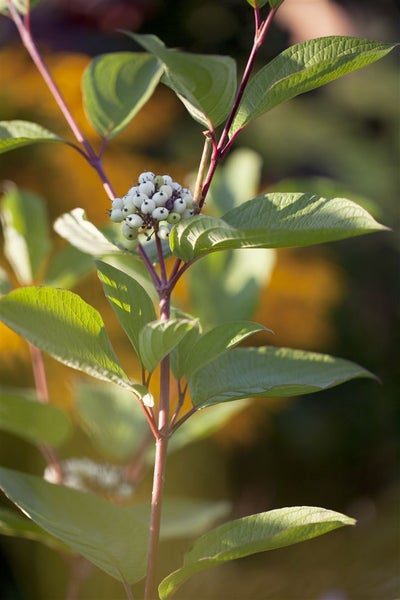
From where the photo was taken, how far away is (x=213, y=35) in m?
1.25

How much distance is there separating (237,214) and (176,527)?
0.25m

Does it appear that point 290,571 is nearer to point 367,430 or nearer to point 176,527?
point 176,527

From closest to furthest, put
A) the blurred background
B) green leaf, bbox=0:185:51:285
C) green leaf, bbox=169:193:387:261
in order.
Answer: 1. green leaf, bbox=169:193:387:261
2. green leaf, bbox=0:185:51:285
3. the blurred background

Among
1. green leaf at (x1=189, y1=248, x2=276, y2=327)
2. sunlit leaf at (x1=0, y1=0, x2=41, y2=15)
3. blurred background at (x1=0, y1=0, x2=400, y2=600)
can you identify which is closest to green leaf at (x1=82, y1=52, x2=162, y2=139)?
sunlit leaf at (x1=0, y1=0, x2=41, y2=15)

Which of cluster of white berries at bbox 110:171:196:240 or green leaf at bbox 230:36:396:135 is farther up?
green leaf at bbox 230:36:396:135

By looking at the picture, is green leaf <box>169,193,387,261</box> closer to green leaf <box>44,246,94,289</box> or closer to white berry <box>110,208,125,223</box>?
white berry <box>110,208,125,223</box>

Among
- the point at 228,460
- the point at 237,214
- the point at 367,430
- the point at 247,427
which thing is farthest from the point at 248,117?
the point at 367,430

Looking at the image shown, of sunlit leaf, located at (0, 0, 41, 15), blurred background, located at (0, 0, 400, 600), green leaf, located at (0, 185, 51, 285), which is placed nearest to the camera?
sunlit leaf, located at (0, 0, 41, 15)

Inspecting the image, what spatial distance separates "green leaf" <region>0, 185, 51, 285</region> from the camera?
488mm

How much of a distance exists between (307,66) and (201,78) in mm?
38

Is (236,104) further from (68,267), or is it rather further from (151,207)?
(68,267)

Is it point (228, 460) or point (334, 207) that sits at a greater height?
point (334, 207)

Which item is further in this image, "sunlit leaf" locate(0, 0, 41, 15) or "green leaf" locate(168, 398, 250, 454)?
"green leaf" locate(168, 398, 250, 454)

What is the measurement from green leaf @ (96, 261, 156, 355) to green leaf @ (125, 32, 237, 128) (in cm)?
7
